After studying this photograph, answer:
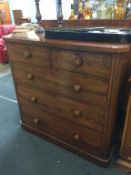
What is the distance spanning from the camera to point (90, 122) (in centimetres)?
117

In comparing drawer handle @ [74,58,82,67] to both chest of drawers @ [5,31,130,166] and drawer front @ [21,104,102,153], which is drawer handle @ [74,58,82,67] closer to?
chest of drawers @ [5,31,130,166]

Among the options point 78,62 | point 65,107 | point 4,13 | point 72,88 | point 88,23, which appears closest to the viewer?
point 78,62

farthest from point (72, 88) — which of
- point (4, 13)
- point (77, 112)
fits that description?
point (4, 13)

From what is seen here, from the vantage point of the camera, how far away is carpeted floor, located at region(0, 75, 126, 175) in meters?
1.28

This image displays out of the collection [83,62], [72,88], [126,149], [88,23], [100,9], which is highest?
[100,9]

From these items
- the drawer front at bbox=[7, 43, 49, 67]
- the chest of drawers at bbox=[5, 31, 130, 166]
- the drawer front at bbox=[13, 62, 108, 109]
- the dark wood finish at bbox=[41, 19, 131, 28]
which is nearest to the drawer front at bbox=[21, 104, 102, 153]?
the chest of drawers at bbox=[5, 31, 130, 166]

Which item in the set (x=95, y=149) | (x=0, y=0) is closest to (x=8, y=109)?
(x=95, y=149)

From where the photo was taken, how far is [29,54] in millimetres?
1203

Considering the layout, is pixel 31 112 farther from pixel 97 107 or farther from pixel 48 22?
pixel 48 22

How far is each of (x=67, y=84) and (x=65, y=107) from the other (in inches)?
8.1

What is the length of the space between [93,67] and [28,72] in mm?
586

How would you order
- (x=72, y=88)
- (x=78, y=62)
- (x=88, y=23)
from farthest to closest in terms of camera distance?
(x=88, y=23) < (x=72, y=88) < (x=78, y=62)

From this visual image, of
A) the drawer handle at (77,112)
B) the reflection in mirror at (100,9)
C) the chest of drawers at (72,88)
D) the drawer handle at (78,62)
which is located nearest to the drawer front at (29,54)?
the chest of drawers at (72,88)

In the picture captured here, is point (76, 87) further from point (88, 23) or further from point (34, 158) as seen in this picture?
point (34, 158)
